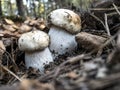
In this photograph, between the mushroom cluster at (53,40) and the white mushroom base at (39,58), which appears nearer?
the mushroom cluster at (53,40)

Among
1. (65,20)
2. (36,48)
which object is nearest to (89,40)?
(65,20)

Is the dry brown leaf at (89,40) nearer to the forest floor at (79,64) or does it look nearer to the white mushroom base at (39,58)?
the forest floor at (79,64)

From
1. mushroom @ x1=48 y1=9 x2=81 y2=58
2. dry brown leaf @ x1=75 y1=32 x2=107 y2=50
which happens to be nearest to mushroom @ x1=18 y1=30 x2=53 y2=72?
mushroom @ x1=48 y1=9 x2=81 y2=58

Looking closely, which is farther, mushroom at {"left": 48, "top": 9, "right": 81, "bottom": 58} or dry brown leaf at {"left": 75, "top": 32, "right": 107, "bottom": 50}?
mushroom at {"left": 48, "top": 9, "right": 81, "bottom": 58}

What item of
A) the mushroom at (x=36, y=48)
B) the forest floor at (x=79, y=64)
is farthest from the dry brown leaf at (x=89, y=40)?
the mushroom at (x=36, y=48)

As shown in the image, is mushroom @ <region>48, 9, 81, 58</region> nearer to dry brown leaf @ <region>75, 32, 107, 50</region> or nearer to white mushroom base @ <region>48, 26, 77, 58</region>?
white mushroom base @ <region>48, 26, 77, 58</region>

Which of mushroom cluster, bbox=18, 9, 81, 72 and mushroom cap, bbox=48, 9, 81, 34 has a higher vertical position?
mushroom cap, bbox=48, 9, 81, 34

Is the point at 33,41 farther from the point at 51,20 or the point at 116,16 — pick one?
the point at 116,16
